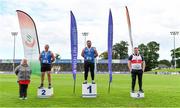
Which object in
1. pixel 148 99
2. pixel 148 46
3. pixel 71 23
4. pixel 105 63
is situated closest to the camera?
pixel 148 99

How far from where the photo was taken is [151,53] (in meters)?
136

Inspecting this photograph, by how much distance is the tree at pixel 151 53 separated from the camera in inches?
5187

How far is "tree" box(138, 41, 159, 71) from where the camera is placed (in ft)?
432

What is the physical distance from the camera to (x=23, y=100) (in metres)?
15.1

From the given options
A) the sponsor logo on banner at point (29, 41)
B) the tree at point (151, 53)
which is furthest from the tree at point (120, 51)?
the sponsor logo on banner at point (29, 41)

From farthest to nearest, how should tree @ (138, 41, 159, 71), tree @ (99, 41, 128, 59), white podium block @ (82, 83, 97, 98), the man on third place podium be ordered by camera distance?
tree @ (99, 41, 128, 59) < tree @ (138, 41, 159, 71) < the man on third place podium < white podium block @ (82, 83, 97, 98)

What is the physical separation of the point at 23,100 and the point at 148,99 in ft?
15.2

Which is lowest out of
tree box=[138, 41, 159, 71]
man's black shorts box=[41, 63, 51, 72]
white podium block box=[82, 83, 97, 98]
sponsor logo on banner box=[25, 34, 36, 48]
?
white podium block box=[82, 83, 97, 98]

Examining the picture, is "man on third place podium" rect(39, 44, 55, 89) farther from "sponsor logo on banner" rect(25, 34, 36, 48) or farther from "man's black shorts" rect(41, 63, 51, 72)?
"sponsor logo on banner" rect(25, 34, 36, 48)

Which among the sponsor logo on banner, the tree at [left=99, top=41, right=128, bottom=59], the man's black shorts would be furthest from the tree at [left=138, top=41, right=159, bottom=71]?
the man's black shorts

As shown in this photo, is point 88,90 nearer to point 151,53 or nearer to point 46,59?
point 46,59

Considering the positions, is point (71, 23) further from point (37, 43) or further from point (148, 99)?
point (148, 99)

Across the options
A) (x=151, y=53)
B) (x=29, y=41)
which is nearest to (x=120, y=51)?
(x=151, y=53)

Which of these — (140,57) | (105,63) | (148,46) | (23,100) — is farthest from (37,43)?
(148,46)
